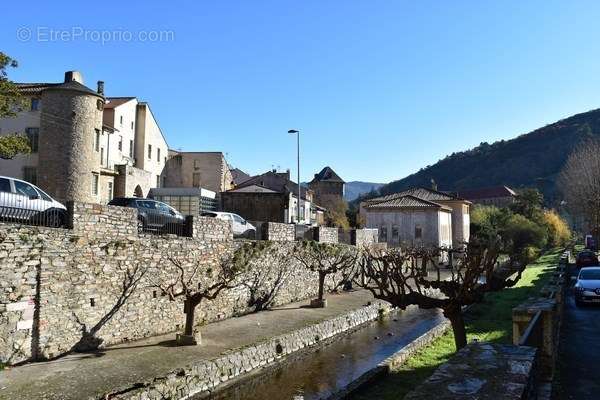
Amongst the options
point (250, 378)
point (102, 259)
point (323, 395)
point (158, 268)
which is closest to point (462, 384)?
point (323, 395)

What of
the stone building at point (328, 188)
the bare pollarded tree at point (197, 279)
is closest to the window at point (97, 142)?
the bare pollarded tree at point (197, 279)

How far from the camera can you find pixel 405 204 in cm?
5394

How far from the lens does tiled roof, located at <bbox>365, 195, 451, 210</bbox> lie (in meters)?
53.0

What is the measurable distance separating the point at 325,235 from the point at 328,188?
5534 centimetres

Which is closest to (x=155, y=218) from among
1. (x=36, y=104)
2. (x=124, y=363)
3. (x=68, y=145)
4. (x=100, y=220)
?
(x=100, y=220)

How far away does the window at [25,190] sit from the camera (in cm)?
1541

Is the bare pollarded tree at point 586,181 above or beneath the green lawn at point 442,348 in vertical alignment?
above

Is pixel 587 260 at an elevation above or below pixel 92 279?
below

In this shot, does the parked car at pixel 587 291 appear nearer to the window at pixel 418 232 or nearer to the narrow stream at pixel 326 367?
the narrow stream at pixel 326 367

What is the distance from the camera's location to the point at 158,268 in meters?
17.3

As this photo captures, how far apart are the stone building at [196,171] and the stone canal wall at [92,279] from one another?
35144 mm

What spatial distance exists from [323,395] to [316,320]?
7.07 metres

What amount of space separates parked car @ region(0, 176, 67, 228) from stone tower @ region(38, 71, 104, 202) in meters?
21.7

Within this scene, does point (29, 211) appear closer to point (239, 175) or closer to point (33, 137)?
point (33, 137)
